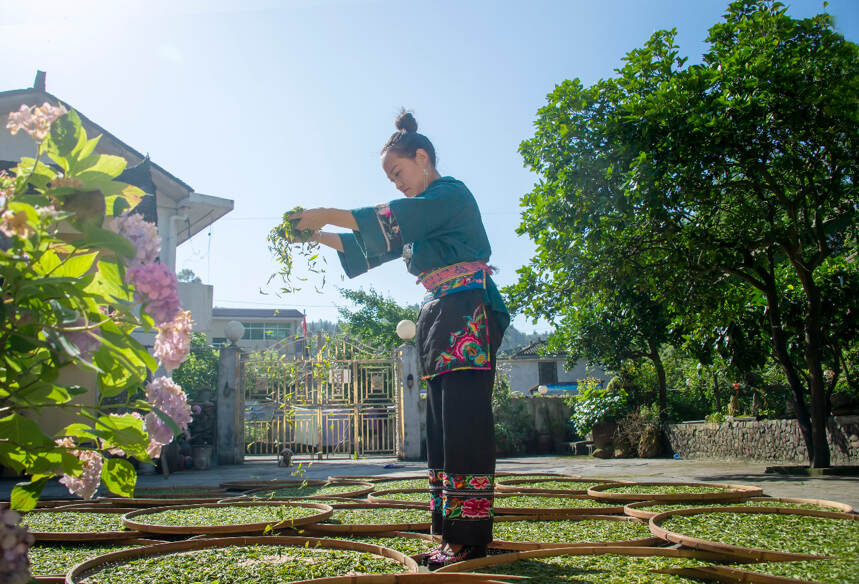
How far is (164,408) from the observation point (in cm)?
126

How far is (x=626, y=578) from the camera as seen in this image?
1565 millimetres

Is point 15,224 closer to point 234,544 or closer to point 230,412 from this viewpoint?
point 234,544

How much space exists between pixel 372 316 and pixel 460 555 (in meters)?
23.5

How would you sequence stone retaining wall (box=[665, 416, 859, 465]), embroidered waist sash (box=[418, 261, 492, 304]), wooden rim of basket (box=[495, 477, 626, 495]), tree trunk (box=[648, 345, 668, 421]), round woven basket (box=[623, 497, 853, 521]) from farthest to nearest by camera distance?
tree trunk (box=[648, 345, 668, 421]) → stone retaining wall (box=[665, 416, 859, 465]) → wooden rim of basket (box=[495, 477, 626, 495]) → round woven basket (box=[623, 497, 853, 521]) → embroidered waist sash (box=[418, 261, 492, 304])

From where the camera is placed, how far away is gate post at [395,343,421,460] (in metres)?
9.60

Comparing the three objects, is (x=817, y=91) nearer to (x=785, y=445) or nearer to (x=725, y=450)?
(x=785, y=445)

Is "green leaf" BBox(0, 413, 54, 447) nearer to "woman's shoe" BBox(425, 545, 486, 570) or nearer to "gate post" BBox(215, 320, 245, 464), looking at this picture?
"woman's shoe" BBox(425, 545, 486, 570)

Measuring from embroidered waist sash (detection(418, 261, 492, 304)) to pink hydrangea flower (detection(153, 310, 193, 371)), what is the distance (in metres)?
→ 1.04

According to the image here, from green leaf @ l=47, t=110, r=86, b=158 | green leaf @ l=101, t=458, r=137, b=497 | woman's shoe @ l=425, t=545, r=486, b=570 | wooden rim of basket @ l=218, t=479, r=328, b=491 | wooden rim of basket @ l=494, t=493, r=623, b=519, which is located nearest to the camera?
green leaf @ l=47, t=110, r=86, b=158

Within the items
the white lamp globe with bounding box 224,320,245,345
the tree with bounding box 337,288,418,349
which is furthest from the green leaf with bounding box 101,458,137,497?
the tree with bounding box 337,288,418,349

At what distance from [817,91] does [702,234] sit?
5.04 ft

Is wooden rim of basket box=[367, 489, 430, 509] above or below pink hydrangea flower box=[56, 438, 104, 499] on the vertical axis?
below

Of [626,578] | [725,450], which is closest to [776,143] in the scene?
[725,450]

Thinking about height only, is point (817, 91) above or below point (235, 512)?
above
